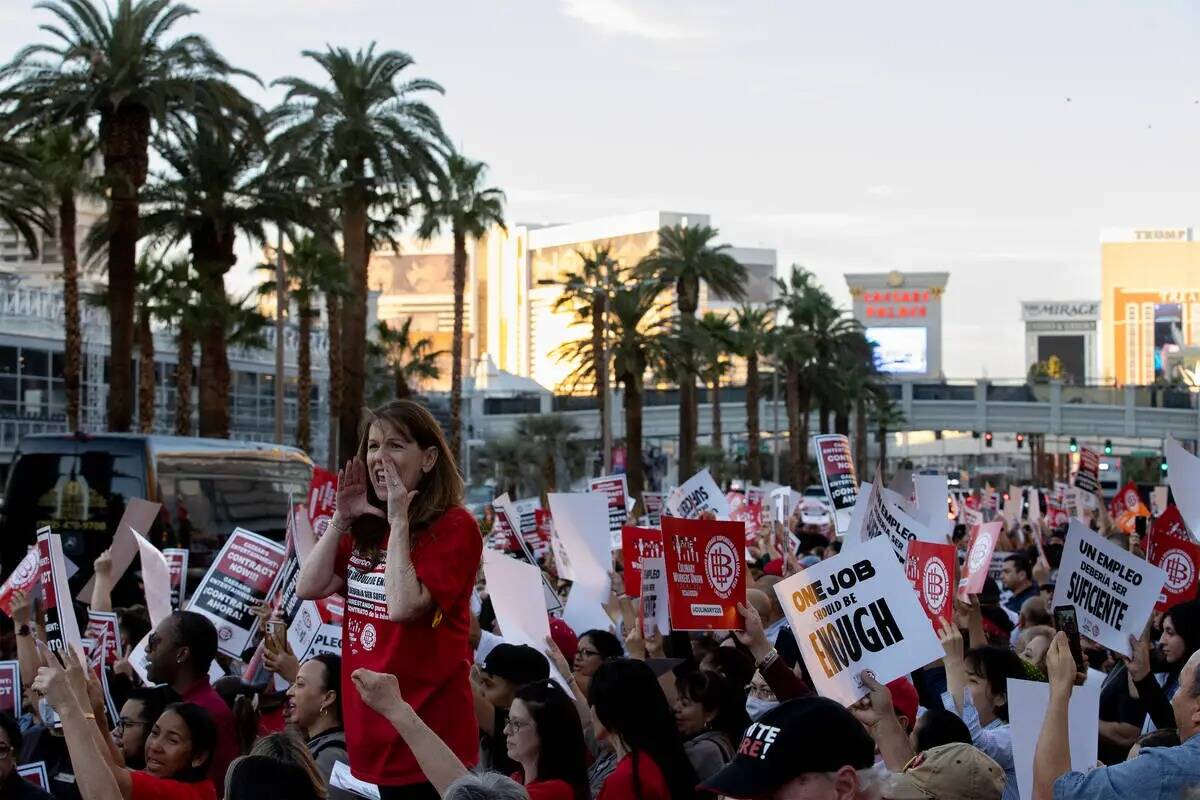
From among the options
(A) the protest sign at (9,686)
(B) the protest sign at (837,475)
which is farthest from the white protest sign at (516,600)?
(B) the protest sign at (837,475)

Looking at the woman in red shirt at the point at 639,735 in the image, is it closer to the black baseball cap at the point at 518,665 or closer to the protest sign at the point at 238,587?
the black baseball cap at the point at 518,665

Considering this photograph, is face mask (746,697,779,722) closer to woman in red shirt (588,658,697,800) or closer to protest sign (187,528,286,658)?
woman in red shirt (588,658,697,800)

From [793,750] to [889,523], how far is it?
640cm

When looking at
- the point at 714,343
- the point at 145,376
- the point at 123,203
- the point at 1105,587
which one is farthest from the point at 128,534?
the point at 714,343

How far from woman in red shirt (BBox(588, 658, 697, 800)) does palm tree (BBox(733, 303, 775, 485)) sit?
Answer: 5544cm

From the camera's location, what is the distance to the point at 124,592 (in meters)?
16.3

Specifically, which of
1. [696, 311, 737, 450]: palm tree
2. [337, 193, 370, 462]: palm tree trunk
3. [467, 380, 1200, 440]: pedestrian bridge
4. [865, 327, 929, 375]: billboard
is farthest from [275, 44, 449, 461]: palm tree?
[865, 327, 929, 375]: billboard

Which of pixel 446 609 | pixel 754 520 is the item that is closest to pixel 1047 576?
pixel 754 520

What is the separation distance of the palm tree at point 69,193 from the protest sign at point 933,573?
27.4 metres

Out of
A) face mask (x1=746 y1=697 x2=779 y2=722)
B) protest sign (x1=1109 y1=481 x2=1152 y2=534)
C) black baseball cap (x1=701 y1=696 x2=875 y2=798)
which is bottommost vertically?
protest sign (x1=1109 y1=481 x2=1152 y2=534)

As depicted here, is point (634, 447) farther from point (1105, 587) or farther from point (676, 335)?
point (1105, 587)

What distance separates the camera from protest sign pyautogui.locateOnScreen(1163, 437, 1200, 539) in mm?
10742

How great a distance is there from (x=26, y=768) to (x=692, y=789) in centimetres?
290

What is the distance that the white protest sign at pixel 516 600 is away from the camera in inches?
295
